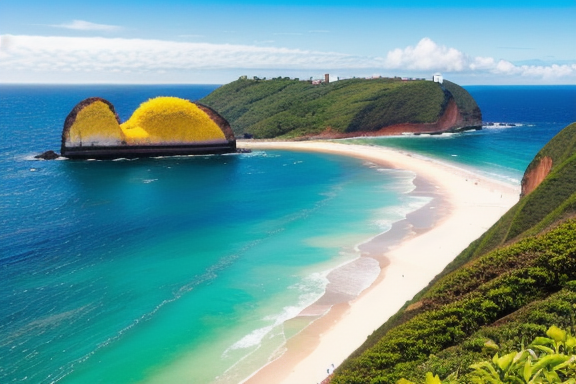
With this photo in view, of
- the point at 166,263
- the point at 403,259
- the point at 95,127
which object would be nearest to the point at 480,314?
the point at 403,259

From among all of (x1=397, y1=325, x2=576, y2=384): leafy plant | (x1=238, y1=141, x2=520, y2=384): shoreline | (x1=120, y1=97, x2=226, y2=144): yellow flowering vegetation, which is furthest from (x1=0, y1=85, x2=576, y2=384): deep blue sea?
(x1=397, y1=325, x2=576, y2=384): leafy plant

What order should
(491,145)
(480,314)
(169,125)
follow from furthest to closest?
(491,145), (169,125), (480,314)

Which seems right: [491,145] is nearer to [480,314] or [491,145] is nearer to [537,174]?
[537,174]

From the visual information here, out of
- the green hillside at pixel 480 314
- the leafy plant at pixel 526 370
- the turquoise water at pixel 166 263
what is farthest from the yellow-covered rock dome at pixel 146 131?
the leafy plant at pixel 526 370

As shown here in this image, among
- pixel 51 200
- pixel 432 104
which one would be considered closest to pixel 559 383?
pixel 51 200

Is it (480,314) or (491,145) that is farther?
(491,145)

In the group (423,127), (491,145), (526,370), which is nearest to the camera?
(526,370)
